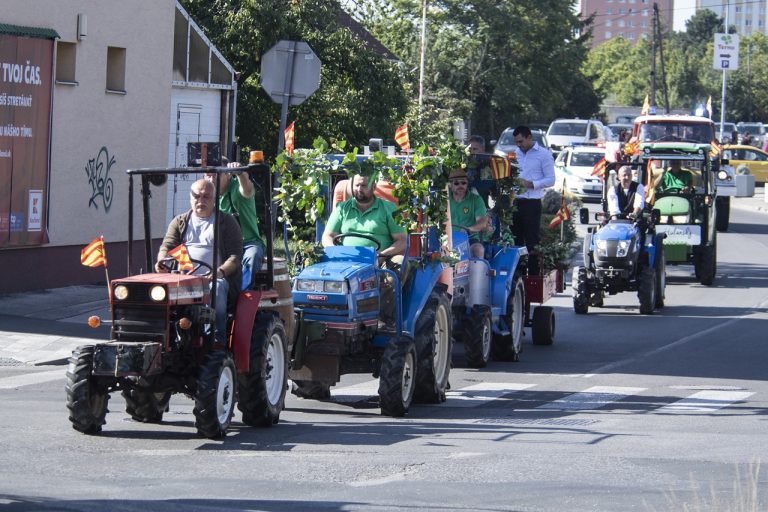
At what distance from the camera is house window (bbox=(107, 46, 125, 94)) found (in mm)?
22406

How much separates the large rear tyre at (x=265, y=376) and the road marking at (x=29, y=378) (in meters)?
3.35

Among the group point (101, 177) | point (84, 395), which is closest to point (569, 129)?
point (101, 177)

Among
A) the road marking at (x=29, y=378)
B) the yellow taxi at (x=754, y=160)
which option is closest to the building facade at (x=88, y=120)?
the road marking at (x=29, y=378)

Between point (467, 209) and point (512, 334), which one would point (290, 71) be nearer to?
point (467, 209)

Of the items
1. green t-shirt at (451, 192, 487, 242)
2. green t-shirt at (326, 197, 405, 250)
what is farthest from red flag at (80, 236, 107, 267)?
green t-shirt at (451, 192, 487, 242)

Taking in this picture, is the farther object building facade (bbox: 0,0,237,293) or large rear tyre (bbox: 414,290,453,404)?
building facade (bbox: 0,0,237,293)

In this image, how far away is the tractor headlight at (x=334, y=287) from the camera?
459 inches

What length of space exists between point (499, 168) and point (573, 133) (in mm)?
45688

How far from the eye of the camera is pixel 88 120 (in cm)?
2130

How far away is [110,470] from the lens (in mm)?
8906

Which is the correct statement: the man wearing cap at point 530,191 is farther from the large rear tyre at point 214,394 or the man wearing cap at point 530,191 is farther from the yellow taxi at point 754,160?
the yellow taxi at point 754,160

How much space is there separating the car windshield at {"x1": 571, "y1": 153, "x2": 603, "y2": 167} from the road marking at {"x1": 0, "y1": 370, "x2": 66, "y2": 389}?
107ft

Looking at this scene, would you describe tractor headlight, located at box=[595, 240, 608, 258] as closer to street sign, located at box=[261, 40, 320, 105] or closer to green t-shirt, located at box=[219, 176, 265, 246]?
street sign, located at box=[261, 40, 320, 105]

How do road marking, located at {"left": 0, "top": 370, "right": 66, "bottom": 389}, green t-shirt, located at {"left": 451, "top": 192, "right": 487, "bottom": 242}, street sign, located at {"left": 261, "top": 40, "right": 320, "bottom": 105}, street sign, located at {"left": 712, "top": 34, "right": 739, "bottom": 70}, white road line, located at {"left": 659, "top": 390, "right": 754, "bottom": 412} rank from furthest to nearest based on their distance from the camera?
street sign, located at {"left": 712, "top": 34, "right": 739, "bottom": 70} < street sign, located at {"left": 261, "top": 40, "right": 320, "bottom": 105} < green t-shirt, located at {"left": 451, "top": 192, "right": 487, "bottom": 242} < road marking, located at {"left": 0, "top": 370, "right": 66, "bottom": 389} < white road line, located at {"left": 659, "top": 390, "right": 754, "bottom": 412}
